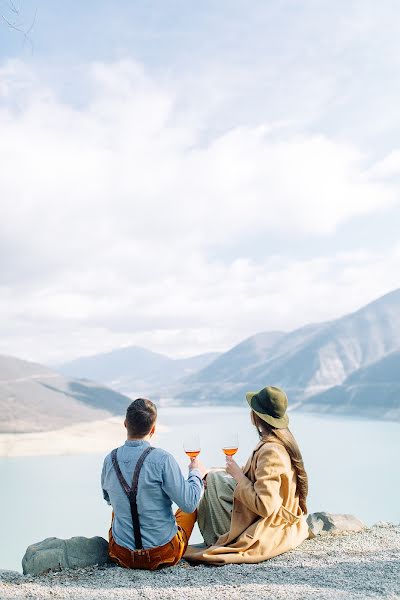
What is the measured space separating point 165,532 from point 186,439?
53 centimetres

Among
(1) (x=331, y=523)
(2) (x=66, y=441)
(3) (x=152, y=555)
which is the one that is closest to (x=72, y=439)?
(2) (x=66, y=441)

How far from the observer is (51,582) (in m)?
3.44

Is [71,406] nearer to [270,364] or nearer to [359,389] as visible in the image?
Answer: [359,389]

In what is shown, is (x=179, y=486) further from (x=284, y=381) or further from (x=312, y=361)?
(x=312, y=361)

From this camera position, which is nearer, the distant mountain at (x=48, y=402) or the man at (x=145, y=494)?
the man at (x=145, y=494)

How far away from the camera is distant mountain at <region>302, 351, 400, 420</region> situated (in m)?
78.5

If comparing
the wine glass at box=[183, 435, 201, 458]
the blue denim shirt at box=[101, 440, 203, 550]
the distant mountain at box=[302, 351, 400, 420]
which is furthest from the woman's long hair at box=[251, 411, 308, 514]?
the distant mountain at box=[302, 351, 400, 420]

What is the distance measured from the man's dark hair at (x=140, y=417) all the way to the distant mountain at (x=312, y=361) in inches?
3845

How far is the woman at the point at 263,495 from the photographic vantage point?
3514mm

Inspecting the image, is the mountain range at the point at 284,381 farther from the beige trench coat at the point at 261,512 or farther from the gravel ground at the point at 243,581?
the beige trench coat at the point at 261,512

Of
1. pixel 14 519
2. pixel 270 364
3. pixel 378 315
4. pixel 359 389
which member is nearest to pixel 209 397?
pixel 270 364

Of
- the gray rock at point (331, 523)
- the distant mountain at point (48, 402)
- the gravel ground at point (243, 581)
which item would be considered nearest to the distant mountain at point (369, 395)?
the distant mountain at point (48, 402)

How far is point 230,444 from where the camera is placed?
367 centimetres

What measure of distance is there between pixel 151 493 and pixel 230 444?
1.88 ft
